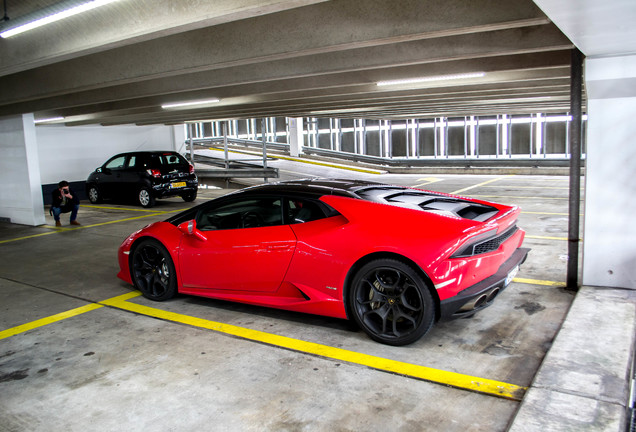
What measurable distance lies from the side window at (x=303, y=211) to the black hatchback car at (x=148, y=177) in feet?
33.0

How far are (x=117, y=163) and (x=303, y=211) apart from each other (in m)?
11.9

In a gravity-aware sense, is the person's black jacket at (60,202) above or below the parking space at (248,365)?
above

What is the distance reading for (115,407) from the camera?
2.97 m

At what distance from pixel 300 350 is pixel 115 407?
1.31 meters

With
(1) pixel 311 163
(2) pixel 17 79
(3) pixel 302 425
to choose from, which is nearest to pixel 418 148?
(1) pixel 311 163

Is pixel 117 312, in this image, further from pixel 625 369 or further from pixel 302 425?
pixel 625 369

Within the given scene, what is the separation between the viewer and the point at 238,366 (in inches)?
136

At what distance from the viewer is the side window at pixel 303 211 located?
13.3ft

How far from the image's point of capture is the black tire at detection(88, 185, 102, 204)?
15027 mm

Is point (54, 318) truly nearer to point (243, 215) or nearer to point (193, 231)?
point (193, 231)

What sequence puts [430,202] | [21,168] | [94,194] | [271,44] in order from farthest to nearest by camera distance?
[94,194]
[21,168]
[271,44]
[430,202]

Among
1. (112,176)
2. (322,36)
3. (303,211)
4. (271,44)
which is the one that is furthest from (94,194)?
(303,211)

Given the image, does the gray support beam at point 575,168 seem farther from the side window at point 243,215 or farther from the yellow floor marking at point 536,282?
the side window at point 243,215

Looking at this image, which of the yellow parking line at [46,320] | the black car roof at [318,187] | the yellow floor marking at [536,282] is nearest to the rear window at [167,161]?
the yellow parking line at [46,320]
